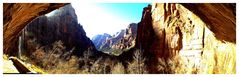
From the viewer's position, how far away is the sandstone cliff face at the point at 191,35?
584 centimetres

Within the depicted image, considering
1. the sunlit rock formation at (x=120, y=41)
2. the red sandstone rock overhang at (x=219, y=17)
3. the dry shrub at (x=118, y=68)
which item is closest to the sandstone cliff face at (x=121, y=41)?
the sunlit rock formation at (x=120, y=41)

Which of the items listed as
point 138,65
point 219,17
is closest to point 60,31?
point 138,65

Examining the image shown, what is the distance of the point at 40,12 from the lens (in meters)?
5.88

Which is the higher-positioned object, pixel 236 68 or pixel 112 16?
pixel 112 16

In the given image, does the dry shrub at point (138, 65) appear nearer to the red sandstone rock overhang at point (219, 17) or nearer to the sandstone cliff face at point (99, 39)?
the sandstone cliff face at point (99, 39)

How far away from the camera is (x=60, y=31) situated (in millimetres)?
5852

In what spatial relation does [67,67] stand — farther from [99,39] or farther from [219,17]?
[219,17]

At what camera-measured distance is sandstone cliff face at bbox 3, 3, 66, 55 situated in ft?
19.0

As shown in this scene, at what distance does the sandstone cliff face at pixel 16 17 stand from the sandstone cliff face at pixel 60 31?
0.04 meters

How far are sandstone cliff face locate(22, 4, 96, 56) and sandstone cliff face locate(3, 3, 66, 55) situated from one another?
41 millimetres

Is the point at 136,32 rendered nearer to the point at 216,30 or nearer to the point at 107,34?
the point at 107,34

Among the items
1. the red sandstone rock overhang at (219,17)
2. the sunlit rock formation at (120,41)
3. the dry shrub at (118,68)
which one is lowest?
the dry shrub at (118,68)

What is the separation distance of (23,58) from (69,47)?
0.33 metres

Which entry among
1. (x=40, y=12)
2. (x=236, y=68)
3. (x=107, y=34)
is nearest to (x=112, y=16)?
(x=107, y=34)
